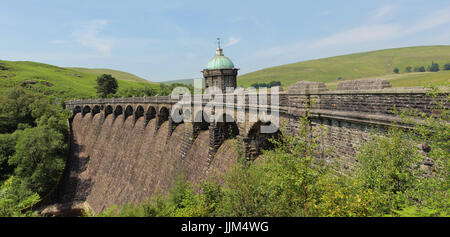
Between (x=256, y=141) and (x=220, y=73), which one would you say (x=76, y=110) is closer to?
(x=220, y=73)

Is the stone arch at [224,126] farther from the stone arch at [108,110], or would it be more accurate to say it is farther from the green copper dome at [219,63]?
the stone arch at [108,110]

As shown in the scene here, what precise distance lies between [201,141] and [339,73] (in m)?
139

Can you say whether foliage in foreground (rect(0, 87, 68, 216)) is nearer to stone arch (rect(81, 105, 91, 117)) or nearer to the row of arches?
stone arch (rect(81, 105, 91, 117))

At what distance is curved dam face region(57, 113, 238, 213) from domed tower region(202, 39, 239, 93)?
9.83 m

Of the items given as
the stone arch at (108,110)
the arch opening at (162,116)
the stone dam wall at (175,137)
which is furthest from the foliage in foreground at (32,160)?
the arch opening at (162,116)

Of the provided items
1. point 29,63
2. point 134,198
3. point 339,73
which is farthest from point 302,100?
point 29,63

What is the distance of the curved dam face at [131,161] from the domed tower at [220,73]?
9.83 metres

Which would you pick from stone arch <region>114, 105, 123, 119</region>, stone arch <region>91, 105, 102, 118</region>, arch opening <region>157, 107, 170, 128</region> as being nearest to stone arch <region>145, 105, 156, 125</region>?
arch opening <region>157, 107, 170, 128</region>

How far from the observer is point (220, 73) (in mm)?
34781

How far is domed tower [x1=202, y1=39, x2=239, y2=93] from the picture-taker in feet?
114

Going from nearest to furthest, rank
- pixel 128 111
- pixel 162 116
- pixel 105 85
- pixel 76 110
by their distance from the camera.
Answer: pixel 162 116, pixel 128 111, pixel 76 110, pixel 105 85

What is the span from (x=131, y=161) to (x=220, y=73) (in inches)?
752

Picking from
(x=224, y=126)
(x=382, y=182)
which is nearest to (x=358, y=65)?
(x=224, y=126)

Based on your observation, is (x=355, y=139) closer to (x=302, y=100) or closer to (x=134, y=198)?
(x=302, y=100)
